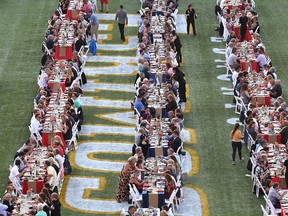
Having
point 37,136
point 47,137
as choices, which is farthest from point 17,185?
point 37,136

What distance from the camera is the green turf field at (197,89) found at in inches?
1518

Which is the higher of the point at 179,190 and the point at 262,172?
the point at 262,172

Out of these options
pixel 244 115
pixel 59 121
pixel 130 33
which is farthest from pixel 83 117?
pixel 130 33

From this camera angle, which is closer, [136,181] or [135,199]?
[135,199]

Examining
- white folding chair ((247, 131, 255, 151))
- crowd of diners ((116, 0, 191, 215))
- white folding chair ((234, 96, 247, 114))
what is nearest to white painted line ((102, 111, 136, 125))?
crowd of diners ((116, 0, 191, 215))

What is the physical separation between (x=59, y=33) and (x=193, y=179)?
46.4 ft

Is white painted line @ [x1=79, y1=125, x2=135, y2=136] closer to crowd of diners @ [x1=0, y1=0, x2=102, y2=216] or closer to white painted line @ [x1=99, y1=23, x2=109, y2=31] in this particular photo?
crowd of diners @ [x1=0, y1=0, x2=102, y2=216]

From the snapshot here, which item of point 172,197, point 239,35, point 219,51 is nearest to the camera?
point 172,197

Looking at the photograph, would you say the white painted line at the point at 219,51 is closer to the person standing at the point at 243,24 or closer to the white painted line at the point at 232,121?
the person standing at the point at 243,24

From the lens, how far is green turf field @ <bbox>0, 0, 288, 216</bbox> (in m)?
38.6

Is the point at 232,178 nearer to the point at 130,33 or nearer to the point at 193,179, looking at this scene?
the point at 193,179

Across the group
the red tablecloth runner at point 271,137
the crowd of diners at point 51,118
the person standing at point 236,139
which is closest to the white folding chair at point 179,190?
the person standing at point 236,139

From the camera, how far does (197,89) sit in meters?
47.2

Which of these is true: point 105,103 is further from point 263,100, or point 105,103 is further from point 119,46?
point 119,46
